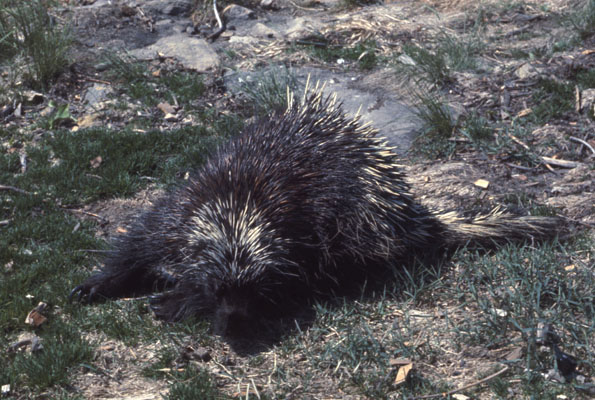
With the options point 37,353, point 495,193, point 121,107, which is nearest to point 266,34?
point 121,107

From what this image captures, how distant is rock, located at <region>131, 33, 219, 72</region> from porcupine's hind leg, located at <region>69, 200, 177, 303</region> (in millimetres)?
3873

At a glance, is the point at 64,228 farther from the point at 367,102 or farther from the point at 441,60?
the point at 441,60

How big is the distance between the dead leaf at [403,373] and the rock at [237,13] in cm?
706

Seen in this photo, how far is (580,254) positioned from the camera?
4035 mm

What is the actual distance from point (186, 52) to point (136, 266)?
451 cm

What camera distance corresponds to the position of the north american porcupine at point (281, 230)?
3.64m

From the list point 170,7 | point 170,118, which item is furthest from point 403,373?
point 170,7

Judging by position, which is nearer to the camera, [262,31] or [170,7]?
[262,31]

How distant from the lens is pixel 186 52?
316 inches

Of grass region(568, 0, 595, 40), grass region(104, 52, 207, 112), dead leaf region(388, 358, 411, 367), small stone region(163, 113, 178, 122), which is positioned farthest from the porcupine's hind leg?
grass region(568, 0, 595, 40)

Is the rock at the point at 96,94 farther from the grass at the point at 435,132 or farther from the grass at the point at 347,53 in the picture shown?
the grass at the point at 435,132

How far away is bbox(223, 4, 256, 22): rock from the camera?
30.3ft

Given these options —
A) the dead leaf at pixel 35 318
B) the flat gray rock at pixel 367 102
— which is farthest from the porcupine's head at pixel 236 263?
the flat gray rock at pixel 367 102

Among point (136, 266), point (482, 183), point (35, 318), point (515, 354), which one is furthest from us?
point (482, 183)
